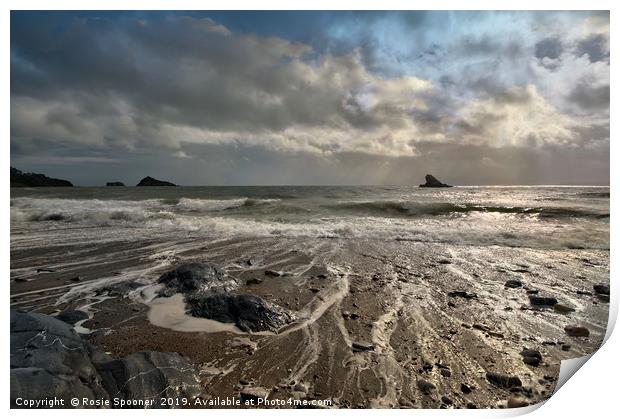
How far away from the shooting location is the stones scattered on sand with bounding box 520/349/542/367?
312 cm

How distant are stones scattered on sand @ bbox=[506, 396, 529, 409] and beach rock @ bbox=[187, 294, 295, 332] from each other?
2.22 meters

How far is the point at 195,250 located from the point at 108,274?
192cm

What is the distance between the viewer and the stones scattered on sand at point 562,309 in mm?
4152

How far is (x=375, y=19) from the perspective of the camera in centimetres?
413

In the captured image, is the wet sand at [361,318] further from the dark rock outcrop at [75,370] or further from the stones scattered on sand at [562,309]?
the dark rock outcrop at [75,370]

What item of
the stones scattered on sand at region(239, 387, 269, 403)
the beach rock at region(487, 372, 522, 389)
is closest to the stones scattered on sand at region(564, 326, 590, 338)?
the beach rock at region(487, 372, 522, 389)

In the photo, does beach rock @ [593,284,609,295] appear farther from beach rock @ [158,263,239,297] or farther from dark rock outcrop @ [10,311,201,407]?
dark rock outcrop @ [10,311,201,407]

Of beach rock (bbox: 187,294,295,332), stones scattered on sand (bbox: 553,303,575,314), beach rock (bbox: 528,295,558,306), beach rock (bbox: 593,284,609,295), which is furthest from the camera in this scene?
beach rock (bbox: 593,284,609,295)

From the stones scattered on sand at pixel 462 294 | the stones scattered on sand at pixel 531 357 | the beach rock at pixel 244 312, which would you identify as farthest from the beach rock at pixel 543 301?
the beach rock at pixel 244 312

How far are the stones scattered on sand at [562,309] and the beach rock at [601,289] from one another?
3.10 ft
